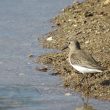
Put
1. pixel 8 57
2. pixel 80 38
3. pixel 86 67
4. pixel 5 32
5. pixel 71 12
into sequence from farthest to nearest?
pixel 71 12, pixel 5 32, pixel 80 38, pixel 8 57, pixel 86 67

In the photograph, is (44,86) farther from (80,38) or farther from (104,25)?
(104,25)

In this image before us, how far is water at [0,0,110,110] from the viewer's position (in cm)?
984

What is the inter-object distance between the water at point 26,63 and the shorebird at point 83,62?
15.1 inches

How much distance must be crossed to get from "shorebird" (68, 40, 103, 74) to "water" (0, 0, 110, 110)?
0.38 meters

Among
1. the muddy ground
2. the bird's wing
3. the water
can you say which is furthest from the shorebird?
the water

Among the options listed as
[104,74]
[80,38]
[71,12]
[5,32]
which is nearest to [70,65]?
[104,74]

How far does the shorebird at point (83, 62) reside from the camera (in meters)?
10.5

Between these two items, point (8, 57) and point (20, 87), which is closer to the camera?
point (20, 87)

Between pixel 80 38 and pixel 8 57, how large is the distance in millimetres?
1624

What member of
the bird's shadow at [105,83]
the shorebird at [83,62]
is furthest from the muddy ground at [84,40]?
the shorebird at [83,62]

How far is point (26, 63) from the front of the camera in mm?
11992

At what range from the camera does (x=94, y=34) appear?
43.6 ft

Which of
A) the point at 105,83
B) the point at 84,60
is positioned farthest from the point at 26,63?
the point at 105,83

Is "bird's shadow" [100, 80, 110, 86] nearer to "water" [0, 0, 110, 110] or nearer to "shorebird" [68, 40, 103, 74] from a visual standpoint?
"shorebird" [68, 40, 103, 74]
